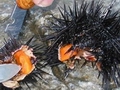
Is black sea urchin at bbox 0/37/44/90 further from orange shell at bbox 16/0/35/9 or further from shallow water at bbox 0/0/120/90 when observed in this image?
orange shell at bbox 16/0/35/9

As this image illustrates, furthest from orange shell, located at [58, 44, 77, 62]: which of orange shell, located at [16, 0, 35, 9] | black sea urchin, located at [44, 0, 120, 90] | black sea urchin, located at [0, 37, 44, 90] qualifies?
orange shell, located at [16, 0, 35, 9]

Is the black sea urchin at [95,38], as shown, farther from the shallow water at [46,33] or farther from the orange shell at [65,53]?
the shallow water at [46,33]

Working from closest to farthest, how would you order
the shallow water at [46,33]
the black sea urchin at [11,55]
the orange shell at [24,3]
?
the black sea urchin at [11,55], the shallow water at [46,33], the orange shell at [24,3]

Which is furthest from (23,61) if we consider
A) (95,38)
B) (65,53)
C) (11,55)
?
(95,38)

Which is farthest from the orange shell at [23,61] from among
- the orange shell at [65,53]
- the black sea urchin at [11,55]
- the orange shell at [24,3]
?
the orange shell at [24,3]

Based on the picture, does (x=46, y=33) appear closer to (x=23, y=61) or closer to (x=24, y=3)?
(x=24, y=3)
